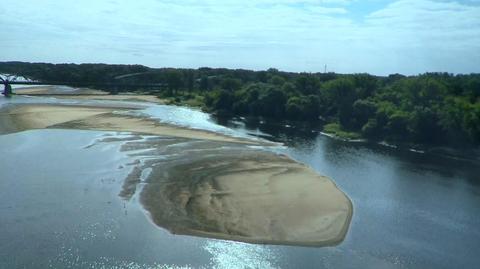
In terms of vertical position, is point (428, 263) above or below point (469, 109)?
below

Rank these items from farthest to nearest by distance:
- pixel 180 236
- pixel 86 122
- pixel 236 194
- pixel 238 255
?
1. pixel 86 122
2. pixel 236 194
3. pixel 180 236
4. pixel 238 255

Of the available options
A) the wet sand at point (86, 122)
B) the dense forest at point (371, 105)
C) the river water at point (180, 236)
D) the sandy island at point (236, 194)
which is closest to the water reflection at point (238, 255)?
the river water at point (180, 236)

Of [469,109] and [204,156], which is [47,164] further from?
[469,109]

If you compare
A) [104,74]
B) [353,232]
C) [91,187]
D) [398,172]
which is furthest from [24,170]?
[104,74]

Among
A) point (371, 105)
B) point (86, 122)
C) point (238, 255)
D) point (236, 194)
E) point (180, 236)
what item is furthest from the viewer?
point (371, 105)

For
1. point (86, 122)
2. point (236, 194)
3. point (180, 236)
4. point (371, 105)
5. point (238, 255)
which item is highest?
point (371, 105)

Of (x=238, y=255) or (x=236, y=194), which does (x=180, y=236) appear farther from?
(x=236, y=194)

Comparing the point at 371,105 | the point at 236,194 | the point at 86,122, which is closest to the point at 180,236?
the point at 236,194
